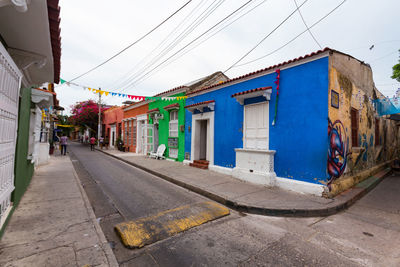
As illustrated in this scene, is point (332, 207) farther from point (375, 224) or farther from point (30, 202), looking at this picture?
point (30, 202)

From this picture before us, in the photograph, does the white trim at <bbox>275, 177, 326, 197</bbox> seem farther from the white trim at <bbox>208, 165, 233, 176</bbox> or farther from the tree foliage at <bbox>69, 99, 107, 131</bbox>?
the tree foliage at <bbox>69, 99, 107, 131</bbox>

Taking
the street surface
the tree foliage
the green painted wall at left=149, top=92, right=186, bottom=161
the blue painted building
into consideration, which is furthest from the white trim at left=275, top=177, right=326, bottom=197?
the tree foliage

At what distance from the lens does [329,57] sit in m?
4.86

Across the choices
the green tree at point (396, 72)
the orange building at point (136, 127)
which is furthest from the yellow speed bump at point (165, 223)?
the green tree at point (396, 72)

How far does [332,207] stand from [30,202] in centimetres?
674

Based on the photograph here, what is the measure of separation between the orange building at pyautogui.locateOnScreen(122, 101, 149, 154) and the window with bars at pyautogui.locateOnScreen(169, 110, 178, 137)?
3.17m

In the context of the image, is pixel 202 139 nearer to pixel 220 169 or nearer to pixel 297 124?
pixel 220 169

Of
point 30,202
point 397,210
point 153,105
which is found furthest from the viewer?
point 153,105

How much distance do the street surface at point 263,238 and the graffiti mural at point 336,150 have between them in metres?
0.92

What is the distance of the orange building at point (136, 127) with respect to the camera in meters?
14.1

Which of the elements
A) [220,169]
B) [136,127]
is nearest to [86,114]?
[136,127]

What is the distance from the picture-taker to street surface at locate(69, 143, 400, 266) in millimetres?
2434

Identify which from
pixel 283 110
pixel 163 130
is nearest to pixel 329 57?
pixel 283 110

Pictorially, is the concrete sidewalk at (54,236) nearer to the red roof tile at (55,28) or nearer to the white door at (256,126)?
the red roof tile at (55,28)
